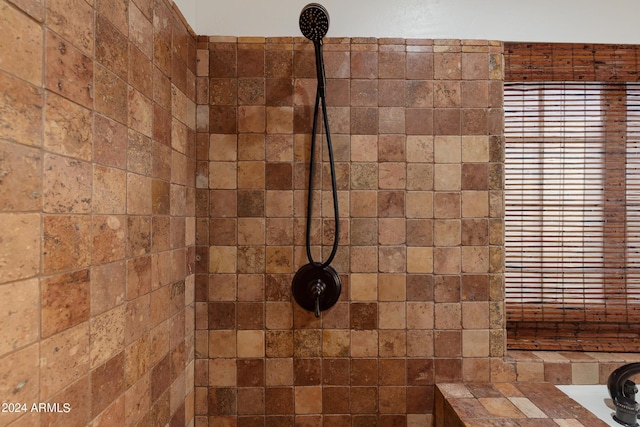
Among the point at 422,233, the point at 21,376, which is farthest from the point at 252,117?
the point at 21,376

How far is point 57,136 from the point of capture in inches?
23.2

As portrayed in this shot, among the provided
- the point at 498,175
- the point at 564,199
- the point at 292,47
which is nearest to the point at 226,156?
the point at 292,47

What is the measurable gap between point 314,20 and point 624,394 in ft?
4.71

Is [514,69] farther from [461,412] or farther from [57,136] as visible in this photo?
[57,136]

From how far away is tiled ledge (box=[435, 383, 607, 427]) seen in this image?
1.00 m

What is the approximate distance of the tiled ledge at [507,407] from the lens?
3.28ft

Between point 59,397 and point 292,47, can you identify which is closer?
point 59,397

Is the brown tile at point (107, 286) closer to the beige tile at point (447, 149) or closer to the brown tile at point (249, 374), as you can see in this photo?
the brown tile at point (249, 374)

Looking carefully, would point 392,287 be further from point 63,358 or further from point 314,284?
point 63,358

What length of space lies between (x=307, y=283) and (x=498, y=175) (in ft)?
2.40

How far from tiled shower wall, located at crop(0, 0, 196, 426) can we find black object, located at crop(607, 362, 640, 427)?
1.31 m

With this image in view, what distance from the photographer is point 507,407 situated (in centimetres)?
107

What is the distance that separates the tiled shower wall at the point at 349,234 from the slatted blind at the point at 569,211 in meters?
0.15

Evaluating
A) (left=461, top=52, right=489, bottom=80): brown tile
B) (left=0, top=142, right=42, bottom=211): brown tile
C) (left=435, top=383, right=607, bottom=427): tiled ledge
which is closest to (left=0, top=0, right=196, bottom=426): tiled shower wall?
(left=0, top=142, right=42, bottom=211): brown tile
